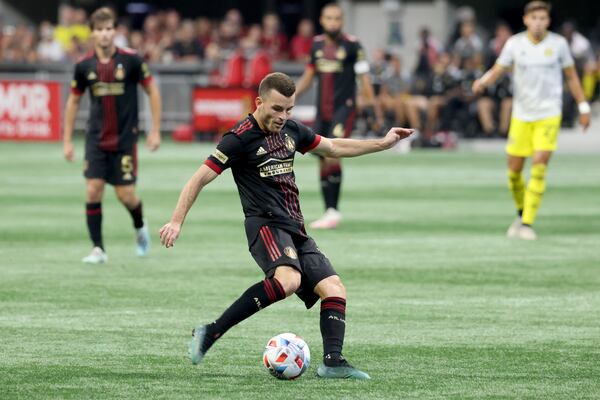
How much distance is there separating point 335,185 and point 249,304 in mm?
8633

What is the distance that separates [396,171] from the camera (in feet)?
81.9

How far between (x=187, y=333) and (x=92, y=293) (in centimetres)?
203

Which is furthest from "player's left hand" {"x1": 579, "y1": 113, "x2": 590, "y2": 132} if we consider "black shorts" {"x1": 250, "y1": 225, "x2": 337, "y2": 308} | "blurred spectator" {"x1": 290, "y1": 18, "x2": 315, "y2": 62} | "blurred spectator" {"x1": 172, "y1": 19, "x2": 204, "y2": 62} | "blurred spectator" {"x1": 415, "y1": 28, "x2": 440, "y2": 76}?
"blurred spectator" {"x1": 172, "y1": 19, "x2": 204, "y2": 62}

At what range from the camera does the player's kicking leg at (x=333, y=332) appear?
8.09 meters

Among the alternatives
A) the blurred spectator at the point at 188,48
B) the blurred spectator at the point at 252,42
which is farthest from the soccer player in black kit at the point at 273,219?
the blurred spectator at the point at 188,48

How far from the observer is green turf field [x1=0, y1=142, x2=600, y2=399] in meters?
8.07

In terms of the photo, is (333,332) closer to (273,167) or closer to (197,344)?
(197,344)

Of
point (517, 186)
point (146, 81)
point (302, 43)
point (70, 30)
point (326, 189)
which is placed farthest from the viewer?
point (70, 30)

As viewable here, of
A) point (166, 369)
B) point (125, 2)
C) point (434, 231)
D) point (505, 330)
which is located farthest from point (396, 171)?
point (125, 2)

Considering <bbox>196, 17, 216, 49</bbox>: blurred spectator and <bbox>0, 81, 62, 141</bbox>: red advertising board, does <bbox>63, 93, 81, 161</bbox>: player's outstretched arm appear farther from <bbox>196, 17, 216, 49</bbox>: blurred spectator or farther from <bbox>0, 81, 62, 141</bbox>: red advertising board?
<bbox>196, 17, 216, 49</bbox>: blurred spectator

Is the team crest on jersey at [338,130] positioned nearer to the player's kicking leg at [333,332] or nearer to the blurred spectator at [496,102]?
the player's kicking leg at [333,332]

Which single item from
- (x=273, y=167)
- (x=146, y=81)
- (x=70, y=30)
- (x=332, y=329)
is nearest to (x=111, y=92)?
(x=146, y=81)

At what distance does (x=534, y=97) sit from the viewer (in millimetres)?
15539

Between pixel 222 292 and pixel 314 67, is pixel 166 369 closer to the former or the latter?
pixel 222 292
